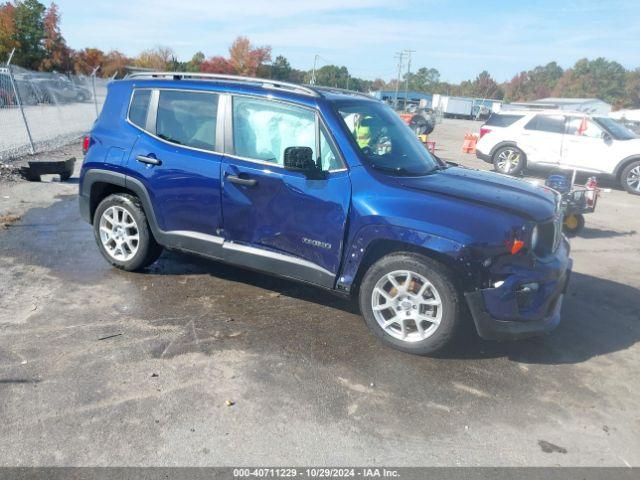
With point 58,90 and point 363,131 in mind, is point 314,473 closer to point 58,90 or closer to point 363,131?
point 363,131

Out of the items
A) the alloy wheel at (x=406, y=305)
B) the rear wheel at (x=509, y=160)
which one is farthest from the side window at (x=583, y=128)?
the alloy wheel at (x=406, y=305)

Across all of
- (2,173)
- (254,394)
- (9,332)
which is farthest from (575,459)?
(2,173)

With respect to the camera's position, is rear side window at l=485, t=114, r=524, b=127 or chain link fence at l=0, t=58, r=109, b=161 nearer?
chain link fence at l=0, t=58, r=109, b=161

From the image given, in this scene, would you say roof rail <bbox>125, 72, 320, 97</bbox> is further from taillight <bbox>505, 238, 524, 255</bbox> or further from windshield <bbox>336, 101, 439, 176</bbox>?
taillight <bbox>505, 238, 524, 255</bbox>

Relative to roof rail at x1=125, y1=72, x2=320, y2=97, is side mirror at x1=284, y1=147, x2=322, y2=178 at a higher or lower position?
lower

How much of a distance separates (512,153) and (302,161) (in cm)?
1161

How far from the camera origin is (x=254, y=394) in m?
3.36

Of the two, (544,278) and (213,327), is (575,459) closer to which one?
(544,278)

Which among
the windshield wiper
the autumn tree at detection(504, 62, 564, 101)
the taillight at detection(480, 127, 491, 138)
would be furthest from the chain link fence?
the autumn tree at detection(504, 62, 564, 101)

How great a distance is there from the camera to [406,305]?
3.91m

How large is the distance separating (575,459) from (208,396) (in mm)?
2198

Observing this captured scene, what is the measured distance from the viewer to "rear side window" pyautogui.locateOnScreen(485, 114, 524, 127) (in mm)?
14345

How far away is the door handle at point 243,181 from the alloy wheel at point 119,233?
4.33 ft

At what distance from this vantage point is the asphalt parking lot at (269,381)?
2889mm
